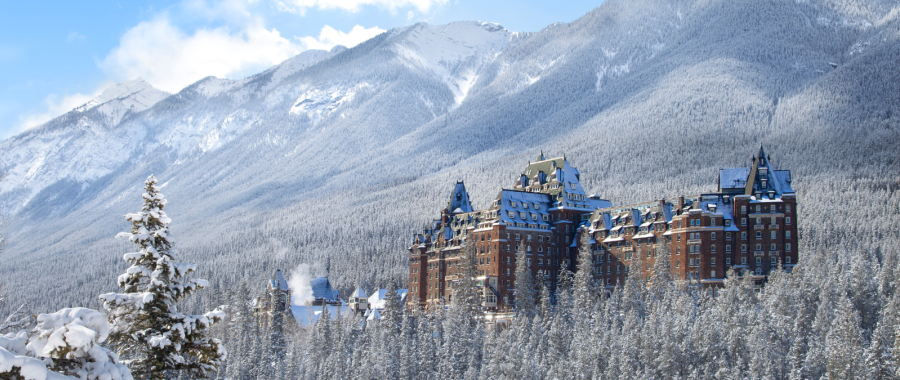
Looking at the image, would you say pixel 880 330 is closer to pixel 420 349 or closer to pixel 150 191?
pixel 420 349

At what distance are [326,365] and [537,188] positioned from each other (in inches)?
1903

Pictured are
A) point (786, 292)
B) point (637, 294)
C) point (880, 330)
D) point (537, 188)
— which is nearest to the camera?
point (880, 330)

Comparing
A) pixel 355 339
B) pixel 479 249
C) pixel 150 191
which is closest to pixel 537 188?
pixel 479 249

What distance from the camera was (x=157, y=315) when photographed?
22781mm

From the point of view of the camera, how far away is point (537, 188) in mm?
147125

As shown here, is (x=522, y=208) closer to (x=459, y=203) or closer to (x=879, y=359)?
(x=459, y=203)

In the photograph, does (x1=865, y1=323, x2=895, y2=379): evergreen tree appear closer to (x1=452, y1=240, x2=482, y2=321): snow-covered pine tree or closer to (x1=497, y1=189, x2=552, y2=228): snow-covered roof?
(x1=452, y1=240, x2=482, y2=321): snow-covered pine tree

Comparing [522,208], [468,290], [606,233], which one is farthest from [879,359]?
[522,208]

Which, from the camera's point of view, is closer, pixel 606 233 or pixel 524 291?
pixel 524 291

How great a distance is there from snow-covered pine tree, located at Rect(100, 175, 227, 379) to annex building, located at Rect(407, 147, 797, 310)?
9469 cm

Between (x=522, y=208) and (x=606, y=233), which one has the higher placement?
(x=522, y=208)

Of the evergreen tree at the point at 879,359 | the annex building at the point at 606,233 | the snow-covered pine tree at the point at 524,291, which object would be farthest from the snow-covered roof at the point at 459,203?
the evergreen tree at the point at 879,359

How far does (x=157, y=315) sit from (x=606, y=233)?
113 m

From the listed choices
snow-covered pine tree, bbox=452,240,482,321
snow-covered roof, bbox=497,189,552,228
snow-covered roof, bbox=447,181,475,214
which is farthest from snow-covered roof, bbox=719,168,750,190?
snow-covered roof, bbox=447,181,475,214
